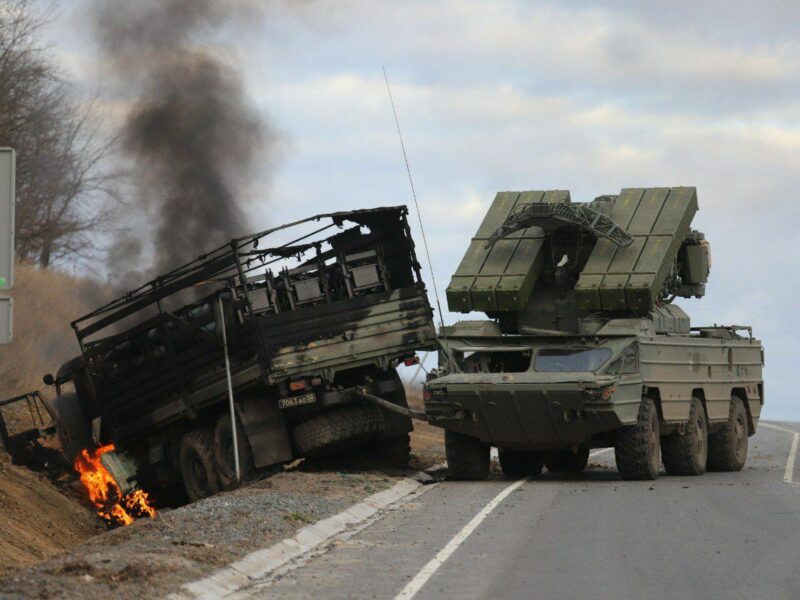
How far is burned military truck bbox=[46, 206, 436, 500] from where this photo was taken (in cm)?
2066

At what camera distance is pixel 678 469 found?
891 inches

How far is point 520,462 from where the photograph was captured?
22953mm

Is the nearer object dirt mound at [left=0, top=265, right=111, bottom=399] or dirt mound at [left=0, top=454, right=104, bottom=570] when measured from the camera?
dirt mound at [left=0, top=454, right=104, bottom=570]

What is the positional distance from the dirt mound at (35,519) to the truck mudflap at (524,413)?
17.5 feet

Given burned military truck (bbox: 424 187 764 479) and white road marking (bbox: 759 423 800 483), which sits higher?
burned military truck (bbox: 424 187 764 479)

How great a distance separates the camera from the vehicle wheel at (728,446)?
24531 millimetres

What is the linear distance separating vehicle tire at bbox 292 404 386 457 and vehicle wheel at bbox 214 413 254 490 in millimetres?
718

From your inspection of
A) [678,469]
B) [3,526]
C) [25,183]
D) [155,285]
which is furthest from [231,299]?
[25,183]

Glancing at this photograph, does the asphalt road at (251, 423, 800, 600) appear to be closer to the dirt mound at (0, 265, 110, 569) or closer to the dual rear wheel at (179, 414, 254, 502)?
the dual rear wheel at (179, 414, 254, 502)

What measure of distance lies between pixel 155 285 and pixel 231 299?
1.26 m

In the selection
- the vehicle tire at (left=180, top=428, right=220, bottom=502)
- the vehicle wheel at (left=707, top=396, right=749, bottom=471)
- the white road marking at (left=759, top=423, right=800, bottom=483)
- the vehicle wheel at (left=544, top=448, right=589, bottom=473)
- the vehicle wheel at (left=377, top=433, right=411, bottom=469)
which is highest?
the vehicle tire at (left=180, top=428, right=220, bottom=502)

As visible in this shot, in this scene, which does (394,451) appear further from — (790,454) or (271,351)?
Answer: (790,454)

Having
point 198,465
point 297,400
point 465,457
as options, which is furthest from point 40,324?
point 465,457

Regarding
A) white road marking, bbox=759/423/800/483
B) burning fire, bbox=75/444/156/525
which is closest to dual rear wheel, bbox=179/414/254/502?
burning fire, bbox=75/444/156/525
